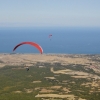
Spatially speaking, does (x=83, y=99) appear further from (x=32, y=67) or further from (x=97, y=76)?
(x=32, y=67)

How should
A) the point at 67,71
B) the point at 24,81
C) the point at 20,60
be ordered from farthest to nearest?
the point at 20,60, the point at 67,71, the point at 24,81

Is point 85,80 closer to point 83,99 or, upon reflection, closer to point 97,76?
point 97,76

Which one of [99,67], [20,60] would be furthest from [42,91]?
[20,60]

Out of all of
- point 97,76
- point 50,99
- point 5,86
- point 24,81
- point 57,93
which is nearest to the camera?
point 50,99

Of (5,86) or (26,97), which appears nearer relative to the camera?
(26,97)

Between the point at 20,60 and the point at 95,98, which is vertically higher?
the point at 20,60

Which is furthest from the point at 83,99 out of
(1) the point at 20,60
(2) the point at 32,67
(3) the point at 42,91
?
(1) the point at 20,60
